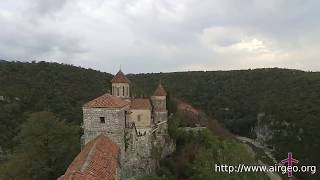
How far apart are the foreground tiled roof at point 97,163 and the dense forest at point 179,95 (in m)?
7.46

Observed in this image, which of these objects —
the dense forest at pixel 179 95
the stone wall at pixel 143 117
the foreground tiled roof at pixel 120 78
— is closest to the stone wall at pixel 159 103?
the foreground tiled roof at pixel 120 78

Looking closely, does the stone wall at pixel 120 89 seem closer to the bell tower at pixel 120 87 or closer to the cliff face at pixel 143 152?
the bell tower at pixel 120 87

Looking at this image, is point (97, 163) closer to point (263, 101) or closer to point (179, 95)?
point (263, 101)

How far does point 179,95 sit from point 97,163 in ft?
235

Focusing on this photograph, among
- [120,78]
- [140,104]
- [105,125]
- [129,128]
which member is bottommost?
[129,128]

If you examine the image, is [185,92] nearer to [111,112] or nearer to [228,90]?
[228,90]

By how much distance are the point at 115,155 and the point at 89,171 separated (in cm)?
458

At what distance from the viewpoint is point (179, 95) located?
296ft

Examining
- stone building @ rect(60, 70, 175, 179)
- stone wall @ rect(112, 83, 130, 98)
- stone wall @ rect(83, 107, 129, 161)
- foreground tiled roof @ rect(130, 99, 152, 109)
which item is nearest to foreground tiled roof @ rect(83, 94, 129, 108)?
stone building @ rect(60, 70, 175, 179)

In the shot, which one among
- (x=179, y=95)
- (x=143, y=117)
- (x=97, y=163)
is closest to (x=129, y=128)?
(x=97, y=163)

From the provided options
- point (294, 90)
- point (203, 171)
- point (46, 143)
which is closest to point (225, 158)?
point (203, 171)

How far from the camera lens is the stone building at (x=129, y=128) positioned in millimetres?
23547

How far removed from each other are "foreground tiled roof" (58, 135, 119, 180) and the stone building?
671 millimetres

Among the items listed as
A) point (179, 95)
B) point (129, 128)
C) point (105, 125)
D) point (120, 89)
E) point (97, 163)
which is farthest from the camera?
point (179, 95)
